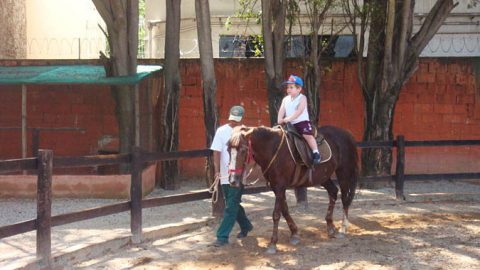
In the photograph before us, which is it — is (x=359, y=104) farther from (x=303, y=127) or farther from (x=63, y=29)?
(x=63, y=29)

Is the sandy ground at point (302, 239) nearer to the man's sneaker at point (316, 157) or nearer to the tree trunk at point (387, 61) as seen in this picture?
the man's sneaker at point (316, 157)

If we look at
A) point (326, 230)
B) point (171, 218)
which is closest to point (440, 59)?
point (326, 230)

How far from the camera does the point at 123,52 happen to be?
11.9 metres

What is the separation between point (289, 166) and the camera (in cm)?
797

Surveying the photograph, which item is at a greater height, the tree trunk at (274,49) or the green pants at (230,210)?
the tree trunk at (274,49)

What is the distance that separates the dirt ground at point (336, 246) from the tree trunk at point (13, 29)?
11.9 metres

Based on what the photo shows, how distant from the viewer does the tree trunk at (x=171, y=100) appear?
12758 mm

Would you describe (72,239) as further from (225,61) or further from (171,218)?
(225,61)

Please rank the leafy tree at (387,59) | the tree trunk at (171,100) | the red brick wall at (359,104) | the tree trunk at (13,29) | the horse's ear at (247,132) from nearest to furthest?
1. the horse's ear at (247,132)
2. the leafy tree at (387,59)
3. the tree trunk at (171,100)
4. the red brick wall at (359,104)
5. the tree trunk at (13,29)

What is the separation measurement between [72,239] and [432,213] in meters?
6.07

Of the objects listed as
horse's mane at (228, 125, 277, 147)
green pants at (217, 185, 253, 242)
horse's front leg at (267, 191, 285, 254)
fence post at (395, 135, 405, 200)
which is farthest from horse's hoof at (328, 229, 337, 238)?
fence post at (395, 135, 405, 200)

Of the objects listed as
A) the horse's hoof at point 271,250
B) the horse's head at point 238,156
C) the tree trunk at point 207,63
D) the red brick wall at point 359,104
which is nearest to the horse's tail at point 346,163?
the horse's hoof at point 271,250

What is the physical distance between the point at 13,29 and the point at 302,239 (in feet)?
48.1

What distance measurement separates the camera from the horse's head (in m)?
7.18
